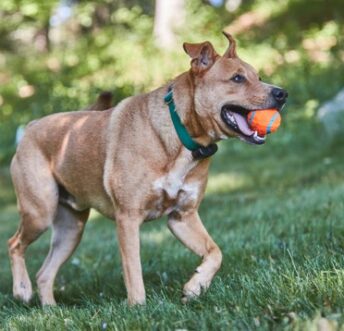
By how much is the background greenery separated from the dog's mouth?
85 cm

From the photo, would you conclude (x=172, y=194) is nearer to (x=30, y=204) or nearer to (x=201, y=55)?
(x=201, y=55)

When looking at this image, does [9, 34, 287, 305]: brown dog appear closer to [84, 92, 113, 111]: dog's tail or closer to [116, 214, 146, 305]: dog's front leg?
[116, 214, 146, 305]: dog's front leg

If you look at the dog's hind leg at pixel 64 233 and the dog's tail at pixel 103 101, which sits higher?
the dog's tail at pixel 103 101

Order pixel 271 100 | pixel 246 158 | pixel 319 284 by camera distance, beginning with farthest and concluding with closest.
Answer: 1. pixel 246 158
2. pixel 271 100
3. pixel 319 284

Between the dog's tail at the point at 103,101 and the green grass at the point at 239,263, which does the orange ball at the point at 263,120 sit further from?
the dog's tail at the point at 103,101

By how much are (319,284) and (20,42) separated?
3200cm

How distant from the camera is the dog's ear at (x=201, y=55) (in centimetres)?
504

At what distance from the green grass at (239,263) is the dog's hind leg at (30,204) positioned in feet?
0.61

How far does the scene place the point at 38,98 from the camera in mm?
20266

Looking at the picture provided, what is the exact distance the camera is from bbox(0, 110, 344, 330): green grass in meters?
3.75

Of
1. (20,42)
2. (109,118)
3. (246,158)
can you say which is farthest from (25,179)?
(20,42)

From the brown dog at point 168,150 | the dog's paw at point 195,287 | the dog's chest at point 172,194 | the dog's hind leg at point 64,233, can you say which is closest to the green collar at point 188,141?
the brown dog at point 168,150

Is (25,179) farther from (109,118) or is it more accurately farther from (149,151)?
(149,151)

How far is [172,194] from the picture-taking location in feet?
16.6
